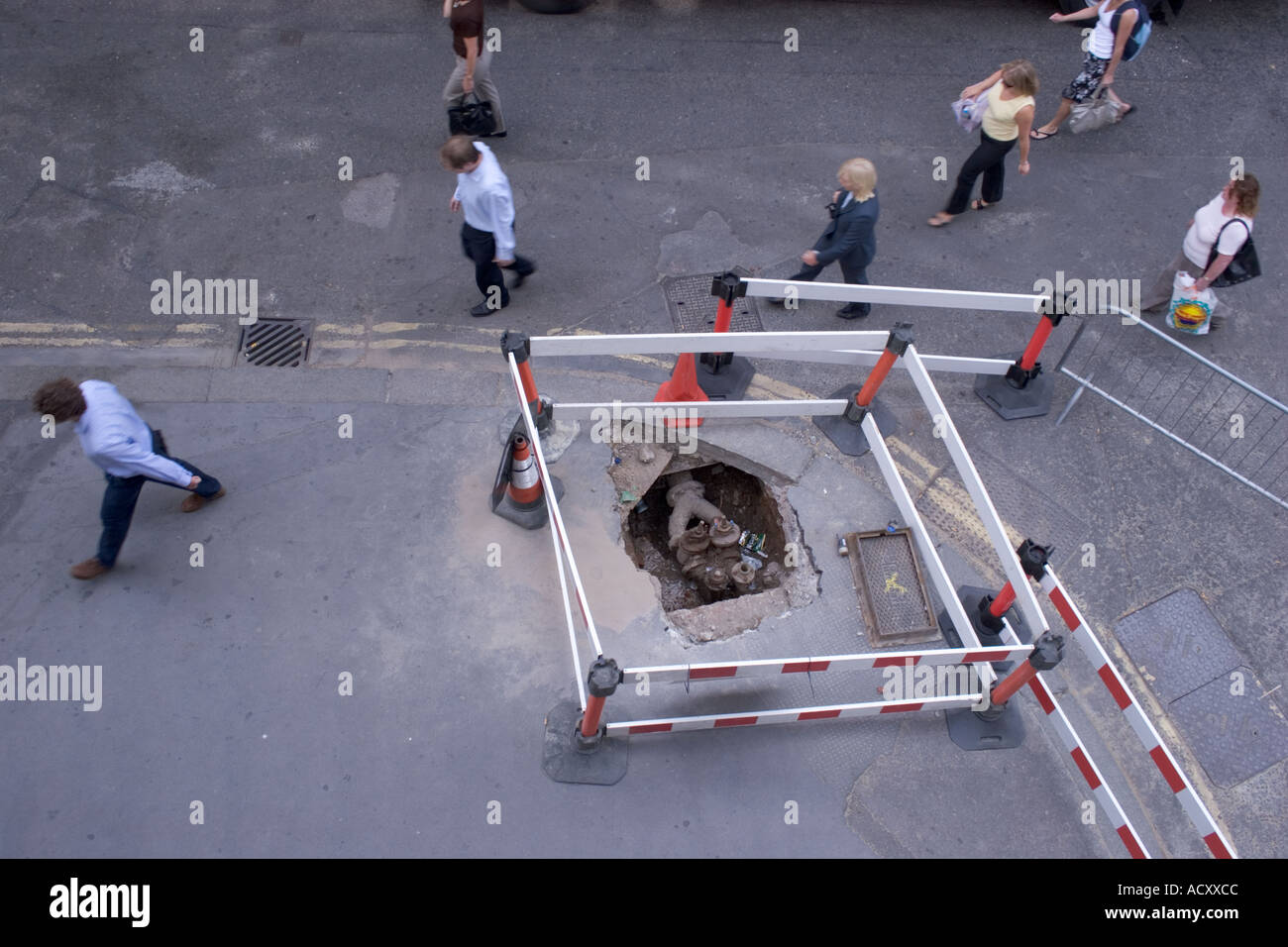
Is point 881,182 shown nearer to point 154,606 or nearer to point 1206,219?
point 1206,219

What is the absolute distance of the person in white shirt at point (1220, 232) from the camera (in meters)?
6.96

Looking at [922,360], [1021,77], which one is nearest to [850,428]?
[922,360]

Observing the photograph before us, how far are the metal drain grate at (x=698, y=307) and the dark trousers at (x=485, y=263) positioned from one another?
135cm

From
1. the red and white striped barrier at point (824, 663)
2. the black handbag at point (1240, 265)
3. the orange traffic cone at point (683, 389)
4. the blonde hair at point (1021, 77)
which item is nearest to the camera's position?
the red and white striped barrier at point (824, 663)

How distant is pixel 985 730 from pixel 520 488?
12.1 feet

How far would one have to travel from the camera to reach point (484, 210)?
7.07 metres

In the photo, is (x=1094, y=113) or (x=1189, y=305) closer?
(x=1189, y=305)

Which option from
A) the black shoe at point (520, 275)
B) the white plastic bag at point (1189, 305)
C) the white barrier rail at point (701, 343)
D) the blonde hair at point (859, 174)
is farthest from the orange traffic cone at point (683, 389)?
the white plastic bag at point (1189, 305)

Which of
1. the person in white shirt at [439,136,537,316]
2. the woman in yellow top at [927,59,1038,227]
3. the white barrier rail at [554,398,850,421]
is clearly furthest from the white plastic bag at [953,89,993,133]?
the person in white shirt at [439,136,537,316]

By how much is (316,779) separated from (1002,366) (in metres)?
6.19

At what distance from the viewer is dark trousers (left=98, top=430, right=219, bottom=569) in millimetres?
6066

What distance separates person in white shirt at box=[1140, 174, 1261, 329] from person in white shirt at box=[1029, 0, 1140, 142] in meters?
2.32

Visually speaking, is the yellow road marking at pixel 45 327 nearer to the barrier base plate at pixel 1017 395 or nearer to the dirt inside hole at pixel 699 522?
the dirt inside hole at pixel 699 522

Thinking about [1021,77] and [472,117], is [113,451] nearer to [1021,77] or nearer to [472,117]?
[472,117]
